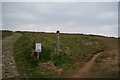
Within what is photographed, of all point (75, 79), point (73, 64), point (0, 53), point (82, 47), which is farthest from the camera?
point (82, 47)

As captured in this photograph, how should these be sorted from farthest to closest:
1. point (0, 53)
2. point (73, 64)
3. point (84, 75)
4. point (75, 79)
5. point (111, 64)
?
point (0, 53), point (73, 64), point (111, 64), point (84, 75), point (75, 79)

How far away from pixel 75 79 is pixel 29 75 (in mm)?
2875

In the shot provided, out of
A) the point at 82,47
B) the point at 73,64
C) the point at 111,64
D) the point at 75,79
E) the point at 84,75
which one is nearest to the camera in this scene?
the point at 75,79

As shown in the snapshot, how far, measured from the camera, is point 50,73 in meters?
11.5

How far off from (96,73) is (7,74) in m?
5.70

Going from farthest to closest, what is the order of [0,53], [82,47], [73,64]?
[82,47] < [0,53] < [73,64]

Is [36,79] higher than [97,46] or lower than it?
lower

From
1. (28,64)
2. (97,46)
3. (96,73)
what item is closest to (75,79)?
(96,73)

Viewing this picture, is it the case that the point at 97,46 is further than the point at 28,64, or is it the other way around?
the point at 97,46

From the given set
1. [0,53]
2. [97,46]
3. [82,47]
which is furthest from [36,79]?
[97,46]

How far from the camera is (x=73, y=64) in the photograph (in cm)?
1390

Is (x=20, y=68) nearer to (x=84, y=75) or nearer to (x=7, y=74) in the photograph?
(x=7, y=74)

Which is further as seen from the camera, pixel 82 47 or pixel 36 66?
pixel 82 47

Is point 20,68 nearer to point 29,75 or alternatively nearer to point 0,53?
point 29,75
